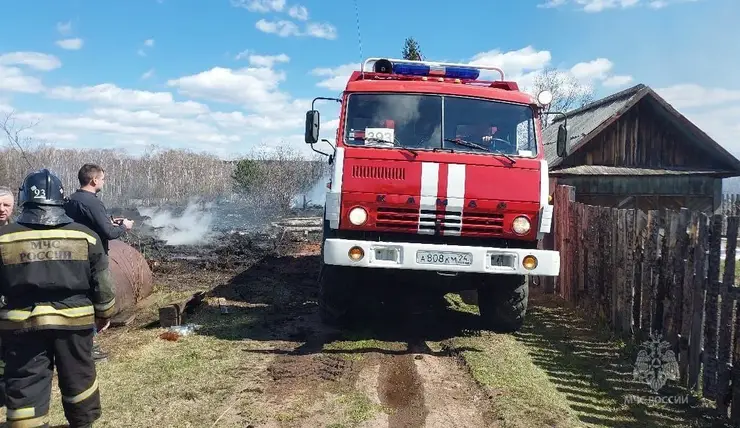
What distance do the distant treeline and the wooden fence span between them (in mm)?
23193

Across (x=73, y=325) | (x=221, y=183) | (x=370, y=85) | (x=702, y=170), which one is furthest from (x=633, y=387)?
(x=221, y=183)

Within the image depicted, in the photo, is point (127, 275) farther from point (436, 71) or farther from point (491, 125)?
point (491, 125)

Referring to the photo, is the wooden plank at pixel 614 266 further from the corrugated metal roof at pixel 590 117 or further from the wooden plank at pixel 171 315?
the corrugated metal roof at pixel 590 117

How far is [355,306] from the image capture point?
6934mm

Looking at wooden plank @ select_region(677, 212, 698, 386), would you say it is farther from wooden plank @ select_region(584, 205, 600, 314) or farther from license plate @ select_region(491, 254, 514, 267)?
wooden plank @ select_region(584, 205, 600, 314)

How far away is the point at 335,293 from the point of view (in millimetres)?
6332

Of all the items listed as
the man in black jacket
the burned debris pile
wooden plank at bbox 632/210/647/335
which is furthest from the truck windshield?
the burned debris pile

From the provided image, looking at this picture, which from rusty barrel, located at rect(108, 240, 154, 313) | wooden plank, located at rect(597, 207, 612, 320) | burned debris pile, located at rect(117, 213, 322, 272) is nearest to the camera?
wooden plank, located at rect(597, 207, 612, 320)

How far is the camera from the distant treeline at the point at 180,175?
103 feet

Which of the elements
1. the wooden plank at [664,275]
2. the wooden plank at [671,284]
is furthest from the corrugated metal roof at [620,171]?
the wooden plank at [671,284]

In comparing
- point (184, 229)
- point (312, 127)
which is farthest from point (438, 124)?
point (184, 229)

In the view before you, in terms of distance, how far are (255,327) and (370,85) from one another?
324cm

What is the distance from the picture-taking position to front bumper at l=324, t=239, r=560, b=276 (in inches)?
215

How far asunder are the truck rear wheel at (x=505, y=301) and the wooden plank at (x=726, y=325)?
7.41 feet
